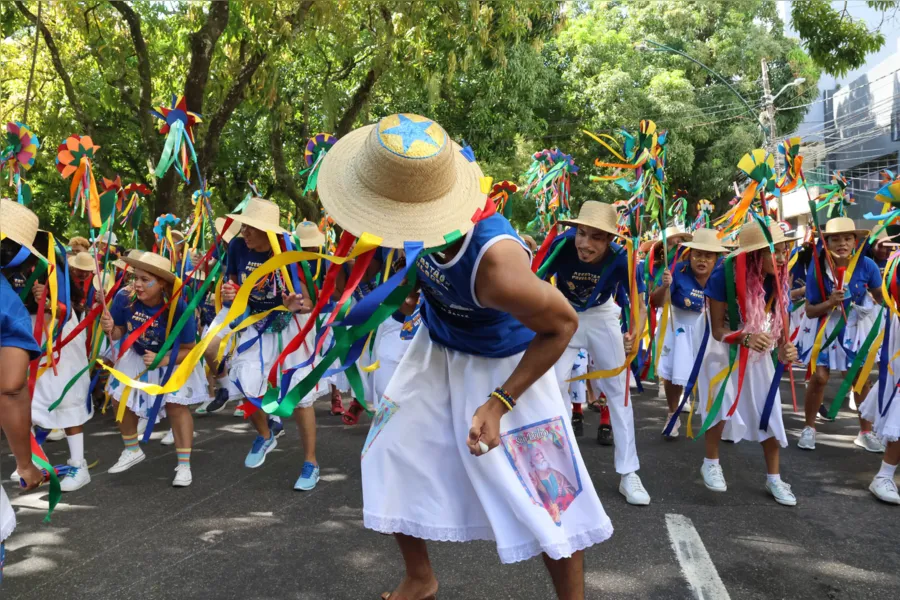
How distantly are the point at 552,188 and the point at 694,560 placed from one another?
4868 mm

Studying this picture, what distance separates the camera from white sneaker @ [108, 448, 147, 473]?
5.30 m

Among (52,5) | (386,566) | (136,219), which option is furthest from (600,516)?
(52,5)

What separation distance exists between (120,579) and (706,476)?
3295mm

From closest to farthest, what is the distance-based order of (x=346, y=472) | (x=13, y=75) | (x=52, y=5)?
(x=346, y=472) < (x=52, y=5) < (x=13, y=75)

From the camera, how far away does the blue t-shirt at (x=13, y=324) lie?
97.2 inches

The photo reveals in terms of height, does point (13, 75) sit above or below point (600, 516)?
above

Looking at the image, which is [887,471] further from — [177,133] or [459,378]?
[177,133]

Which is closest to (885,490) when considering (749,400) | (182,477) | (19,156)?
(749,400)

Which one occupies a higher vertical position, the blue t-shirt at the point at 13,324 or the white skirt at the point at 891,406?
the blue t-shirt at the point at 13,324

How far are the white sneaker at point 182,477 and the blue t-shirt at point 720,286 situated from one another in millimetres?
3405

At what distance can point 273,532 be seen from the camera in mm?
3994

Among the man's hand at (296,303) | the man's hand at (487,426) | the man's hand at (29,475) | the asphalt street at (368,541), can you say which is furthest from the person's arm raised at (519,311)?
the man's hand at (296,303)

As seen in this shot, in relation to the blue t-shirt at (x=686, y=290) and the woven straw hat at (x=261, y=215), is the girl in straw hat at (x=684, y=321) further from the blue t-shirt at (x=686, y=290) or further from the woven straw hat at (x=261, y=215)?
the woven straw hat at (x=261, y=215)

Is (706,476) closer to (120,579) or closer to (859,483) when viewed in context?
(859,483)
